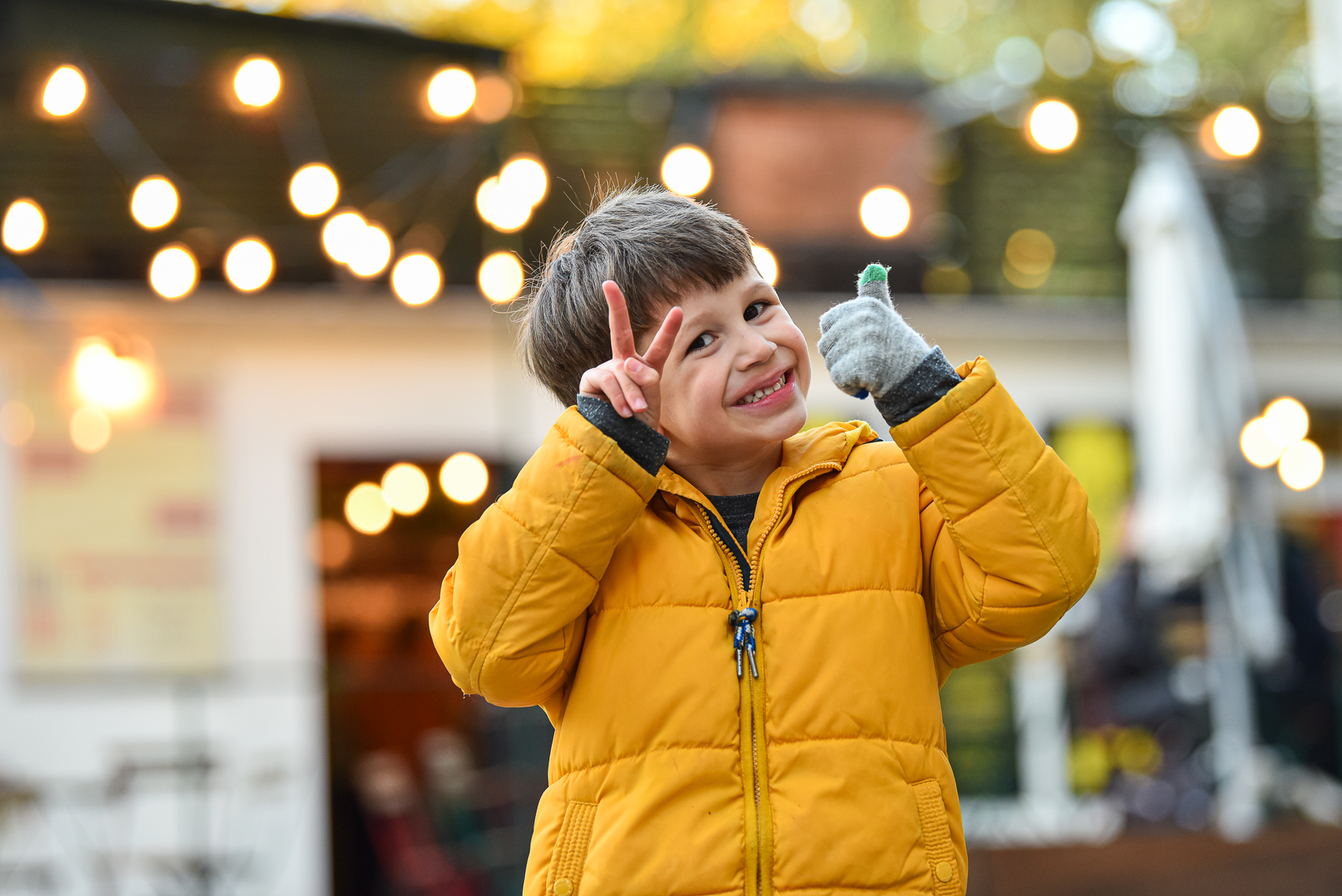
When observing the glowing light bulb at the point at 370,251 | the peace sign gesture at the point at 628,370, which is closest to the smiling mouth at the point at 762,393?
the peace sign gesture at the point at 628,370

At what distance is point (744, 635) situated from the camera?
4.55 ft

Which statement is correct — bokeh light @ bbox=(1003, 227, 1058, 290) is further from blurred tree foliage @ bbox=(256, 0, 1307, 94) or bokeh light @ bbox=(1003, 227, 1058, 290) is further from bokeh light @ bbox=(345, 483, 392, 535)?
blurred tree foliage @ bbox=(256, 0, 1307, 94)

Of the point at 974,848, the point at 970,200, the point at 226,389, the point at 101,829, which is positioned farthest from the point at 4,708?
the point at 970,200

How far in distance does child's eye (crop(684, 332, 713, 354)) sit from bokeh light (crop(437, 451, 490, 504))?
4864mm

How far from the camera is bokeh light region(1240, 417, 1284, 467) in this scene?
21.0 feet

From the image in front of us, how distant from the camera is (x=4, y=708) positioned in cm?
554

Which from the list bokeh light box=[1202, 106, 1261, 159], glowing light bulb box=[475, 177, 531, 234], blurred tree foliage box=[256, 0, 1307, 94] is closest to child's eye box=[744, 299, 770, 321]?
glowing light bulb box=[475, 177, 531, 234]

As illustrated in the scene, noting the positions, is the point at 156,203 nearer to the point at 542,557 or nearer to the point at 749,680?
the point at 542,557

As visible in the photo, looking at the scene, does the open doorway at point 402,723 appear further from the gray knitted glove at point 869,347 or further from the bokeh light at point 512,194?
the gray knitted glove at point 869,347

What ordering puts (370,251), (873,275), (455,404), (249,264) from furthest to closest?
1. (455,404)
2. (370,251)
3. (249,264)
4. (873,275)

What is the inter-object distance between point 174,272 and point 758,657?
13.4 ft

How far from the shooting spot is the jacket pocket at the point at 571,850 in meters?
1.34

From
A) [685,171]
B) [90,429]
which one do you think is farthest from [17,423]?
[685,171]

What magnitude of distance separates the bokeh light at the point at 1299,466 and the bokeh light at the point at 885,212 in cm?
234
